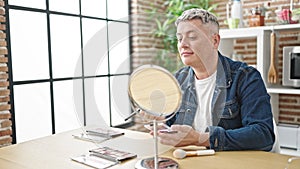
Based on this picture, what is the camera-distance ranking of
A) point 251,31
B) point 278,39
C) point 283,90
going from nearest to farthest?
point 283,90, point 251,31, point 278,39

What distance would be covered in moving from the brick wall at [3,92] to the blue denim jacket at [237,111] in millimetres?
1663

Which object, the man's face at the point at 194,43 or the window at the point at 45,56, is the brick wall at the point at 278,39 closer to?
the window at the point at 45,56

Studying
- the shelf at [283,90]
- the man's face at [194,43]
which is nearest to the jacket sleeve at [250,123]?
the man's face at [194,43]

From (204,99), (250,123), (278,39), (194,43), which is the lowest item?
(250,123)

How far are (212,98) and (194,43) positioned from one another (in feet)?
0.98

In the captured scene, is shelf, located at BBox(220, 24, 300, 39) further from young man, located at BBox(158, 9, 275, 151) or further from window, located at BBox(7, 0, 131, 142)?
young man, located at BBox(158, 9, 275, 151)

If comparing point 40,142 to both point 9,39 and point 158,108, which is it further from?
point 9,39

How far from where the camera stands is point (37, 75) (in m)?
2.54

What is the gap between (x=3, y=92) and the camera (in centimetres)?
224

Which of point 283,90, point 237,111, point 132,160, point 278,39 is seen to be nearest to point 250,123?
point 237,111

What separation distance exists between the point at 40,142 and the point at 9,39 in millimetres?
1181

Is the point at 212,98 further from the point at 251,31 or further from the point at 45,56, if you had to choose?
the point at 251,31

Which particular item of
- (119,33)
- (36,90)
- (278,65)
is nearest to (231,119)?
(119,33)

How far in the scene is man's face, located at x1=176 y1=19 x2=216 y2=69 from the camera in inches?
34.9
